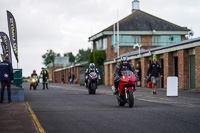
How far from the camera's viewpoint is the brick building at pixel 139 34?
6431cm

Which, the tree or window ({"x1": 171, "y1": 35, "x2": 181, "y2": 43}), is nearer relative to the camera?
window ({"x1": 171, "y1": 35, "x2": 181, "y2": 43})

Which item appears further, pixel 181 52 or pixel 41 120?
pixel 181 52

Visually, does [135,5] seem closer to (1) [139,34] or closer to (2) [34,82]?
(1) [139,34]

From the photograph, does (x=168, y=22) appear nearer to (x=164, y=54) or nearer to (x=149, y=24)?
(x=149, y=24)

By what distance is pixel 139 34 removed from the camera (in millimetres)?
64812

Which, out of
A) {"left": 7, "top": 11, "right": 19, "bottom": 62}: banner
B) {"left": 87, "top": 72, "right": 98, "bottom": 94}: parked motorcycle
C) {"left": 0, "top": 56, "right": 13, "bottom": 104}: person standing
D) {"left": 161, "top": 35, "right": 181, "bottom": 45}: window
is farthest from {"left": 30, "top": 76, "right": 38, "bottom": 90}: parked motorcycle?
{"left": 161, "top": 35, "right": 181, "bottom": 45}: window

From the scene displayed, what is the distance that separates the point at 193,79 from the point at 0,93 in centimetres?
1715

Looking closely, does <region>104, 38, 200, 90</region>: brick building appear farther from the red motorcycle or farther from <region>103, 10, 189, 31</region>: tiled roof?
<region>103, 10, 189, 31</region>: tiled roof

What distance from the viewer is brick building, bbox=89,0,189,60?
6431 cm

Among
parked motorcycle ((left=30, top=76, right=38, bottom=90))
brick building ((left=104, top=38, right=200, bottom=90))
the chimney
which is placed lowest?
parked motorcycle ((left=30, top=76, right=38, bottom=90))

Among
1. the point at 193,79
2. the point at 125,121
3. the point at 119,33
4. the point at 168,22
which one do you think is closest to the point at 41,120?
the point at 125,121

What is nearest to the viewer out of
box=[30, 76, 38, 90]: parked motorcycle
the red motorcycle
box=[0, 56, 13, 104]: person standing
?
the red motorcycle

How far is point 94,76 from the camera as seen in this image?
2402cm

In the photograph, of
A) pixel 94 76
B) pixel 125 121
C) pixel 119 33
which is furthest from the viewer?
pixel 119 33
